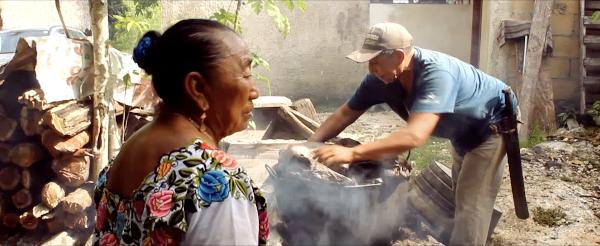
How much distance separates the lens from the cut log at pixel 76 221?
432cm

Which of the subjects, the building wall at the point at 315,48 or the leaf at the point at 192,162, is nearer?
the leaf at the point at 192,162

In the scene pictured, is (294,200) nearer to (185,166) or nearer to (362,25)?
(185,166)

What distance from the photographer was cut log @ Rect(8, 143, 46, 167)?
4137 millimetres

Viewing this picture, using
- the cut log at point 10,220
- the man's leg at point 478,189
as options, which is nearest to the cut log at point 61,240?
the cut log at point 10,220

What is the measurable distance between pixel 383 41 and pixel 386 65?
14 centimetres

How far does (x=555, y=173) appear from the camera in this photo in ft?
18.8

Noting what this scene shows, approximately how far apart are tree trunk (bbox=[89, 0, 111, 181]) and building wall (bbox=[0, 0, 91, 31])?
37.0 feet

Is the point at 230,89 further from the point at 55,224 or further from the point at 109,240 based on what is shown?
the point at 55,224

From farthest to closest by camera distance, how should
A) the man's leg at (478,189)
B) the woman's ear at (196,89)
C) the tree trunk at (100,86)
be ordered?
the tree trunk at (100,86), the man's leg at (478,189), the woman's ear at (196,89)

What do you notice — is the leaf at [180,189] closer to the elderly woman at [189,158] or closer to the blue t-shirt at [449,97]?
the elderly woman at [189,158]

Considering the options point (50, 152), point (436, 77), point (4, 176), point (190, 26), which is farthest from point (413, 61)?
point (4, 176)

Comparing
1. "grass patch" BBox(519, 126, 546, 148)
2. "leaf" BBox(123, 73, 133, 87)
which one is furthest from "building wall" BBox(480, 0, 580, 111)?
"leaf" BBox(123, 73, 133, 87)

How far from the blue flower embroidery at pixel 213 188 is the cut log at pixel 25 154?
11.1 ft

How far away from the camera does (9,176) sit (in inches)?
169
